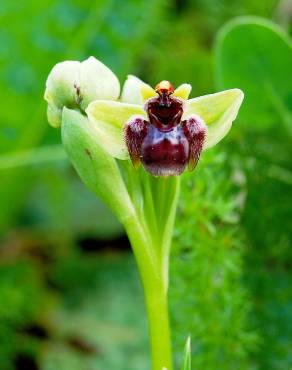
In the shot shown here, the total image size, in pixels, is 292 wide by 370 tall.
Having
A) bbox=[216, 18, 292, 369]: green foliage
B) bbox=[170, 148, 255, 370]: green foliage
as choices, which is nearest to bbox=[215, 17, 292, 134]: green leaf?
bbox=[216, 18, 292, 369]: green foliage

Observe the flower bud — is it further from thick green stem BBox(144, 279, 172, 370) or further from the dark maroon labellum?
thick green stem BBox(144, 279, 172, 370)

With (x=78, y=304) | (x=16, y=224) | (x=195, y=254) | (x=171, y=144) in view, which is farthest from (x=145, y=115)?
(x=16, y=224)

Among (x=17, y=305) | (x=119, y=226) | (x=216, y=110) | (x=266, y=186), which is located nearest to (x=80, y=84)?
(x=216, y=110)

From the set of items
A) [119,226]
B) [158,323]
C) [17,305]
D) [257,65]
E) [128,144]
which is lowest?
[158,323]

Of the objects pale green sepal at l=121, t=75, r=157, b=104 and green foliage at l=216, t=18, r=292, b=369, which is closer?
pale green sepal at l=121, t=75, r=157, b=104

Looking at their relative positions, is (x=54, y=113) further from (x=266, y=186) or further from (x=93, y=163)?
(x=266, y=186)
